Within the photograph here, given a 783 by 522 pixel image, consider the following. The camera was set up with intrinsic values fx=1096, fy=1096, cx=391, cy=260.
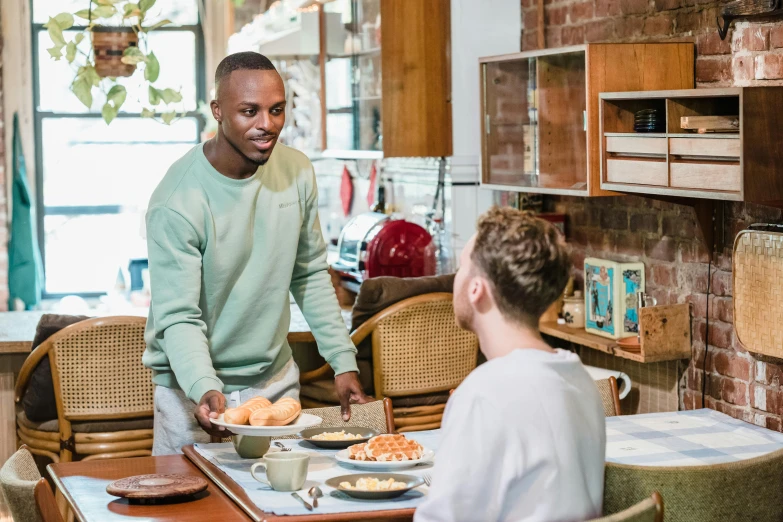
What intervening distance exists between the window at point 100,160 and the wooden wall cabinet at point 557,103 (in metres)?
3.82

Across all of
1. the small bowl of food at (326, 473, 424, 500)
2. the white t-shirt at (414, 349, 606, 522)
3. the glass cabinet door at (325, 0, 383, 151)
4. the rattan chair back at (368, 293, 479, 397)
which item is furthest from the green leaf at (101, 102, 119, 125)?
the white t-shirt at (414, 349, 606, 522)

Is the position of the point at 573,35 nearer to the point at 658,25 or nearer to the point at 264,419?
the point at 658,25

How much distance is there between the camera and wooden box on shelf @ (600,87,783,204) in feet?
9.04

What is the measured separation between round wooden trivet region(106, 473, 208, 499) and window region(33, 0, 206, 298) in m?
5.55

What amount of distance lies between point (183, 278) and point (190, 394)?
0.26 metres

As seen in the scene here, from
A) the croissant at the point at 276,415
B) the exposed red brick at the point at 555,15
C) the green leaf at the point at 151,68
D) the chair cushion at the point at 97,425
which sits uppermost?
the exposed red brick at the point at 555,15

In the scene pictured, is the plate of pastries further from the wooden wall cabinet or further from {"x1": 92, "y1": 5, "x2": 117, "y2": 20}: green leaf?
{"x1": 92, "y1": 5, "x2": 117, "y2": 20}: green leaf

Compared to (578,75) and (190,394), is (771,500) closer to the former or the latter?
(190,394)

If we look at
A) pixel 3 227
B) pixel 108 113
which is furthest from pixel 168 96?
pixel 3 227

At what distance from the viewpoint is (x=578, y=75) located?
368cm

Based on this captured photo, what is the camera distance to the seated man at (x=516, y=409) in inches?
62.4

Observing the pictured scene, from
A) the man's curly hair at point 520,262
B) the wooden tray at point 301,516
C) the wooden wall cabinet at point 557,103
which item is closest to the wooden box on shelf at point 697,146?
the wooden wall cabinet at point 557,103

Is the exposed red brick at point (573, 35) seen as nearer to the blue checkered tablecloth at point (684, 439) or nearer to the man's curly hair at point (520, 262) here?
the blue checkered tablecloth at point (684, 439)

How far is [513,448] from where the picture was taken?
5.19 feet
